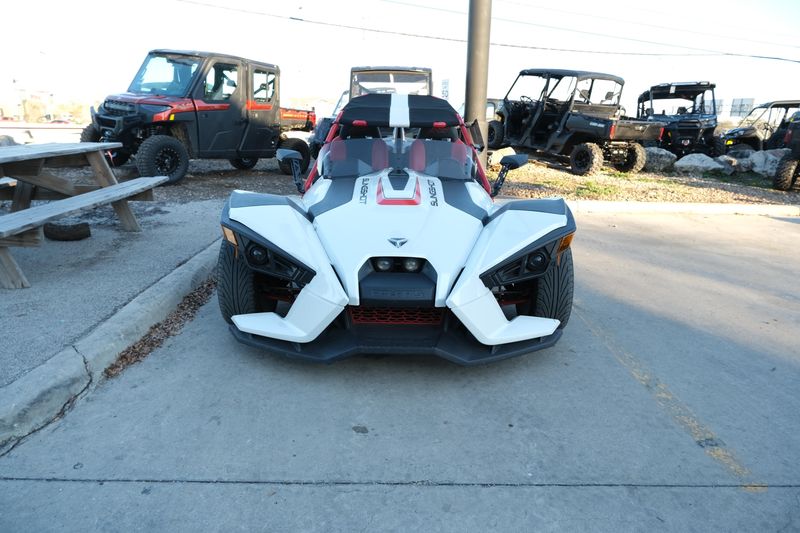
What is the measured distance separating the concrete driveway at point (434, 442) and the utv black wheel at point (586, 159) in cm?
818

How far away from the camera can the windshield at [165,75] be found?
9.12 meters

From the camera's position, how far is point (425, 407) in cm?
269

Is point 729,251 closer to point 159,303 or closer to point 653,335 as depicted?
point 653,335

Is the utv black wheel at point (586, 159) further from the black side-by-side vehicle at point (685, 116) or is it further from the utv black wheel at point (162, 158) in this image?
the utv black wheel at point (162, 158)

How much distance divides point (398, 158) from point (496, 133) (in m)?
10.6

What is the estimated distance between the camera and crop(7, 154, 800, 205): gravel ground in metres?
8.70

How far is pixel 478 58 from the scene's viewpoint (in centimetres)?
847

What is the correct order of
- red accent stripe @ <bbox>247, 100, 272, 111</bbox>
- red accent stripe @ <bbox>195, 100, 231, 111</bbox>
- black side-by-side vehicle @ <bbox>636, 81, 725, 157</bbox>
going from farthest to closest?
black side-by-side vehicle @ <bbox>636, 81, 725, 157</bbox>, red accent stripe @ <bbox>247, 100, 272, 111</bbox>, red accent stripe @ <bbox>195, 100, 231, 111</bbox>

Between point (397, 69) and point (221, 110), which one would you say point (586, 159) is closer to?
point (397, 69)

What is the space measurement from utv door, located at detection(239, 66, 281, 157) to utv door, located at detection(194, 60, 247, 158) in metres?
0.14

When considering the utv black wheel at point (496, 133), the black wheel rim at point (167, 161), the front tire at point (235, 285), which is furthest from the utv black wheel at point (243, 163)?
the front tire at point (235, 285)

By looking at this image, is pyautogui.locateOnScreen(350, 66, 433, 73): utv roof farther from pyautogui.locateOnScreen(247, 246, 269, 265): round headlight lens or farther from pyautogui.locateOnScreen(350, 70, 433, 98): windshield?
pyautogui.locateOnScreen(247, 246, 269, 265): round headlight lens

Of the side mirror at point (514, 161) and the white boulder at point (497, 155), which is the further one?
the white boulder at point (497, 155)


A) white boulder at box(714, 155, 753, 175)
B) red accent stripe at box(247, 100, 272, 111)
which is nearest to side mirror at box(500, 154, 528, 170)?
red accent stripe at box(247, 100, 272, 111)
